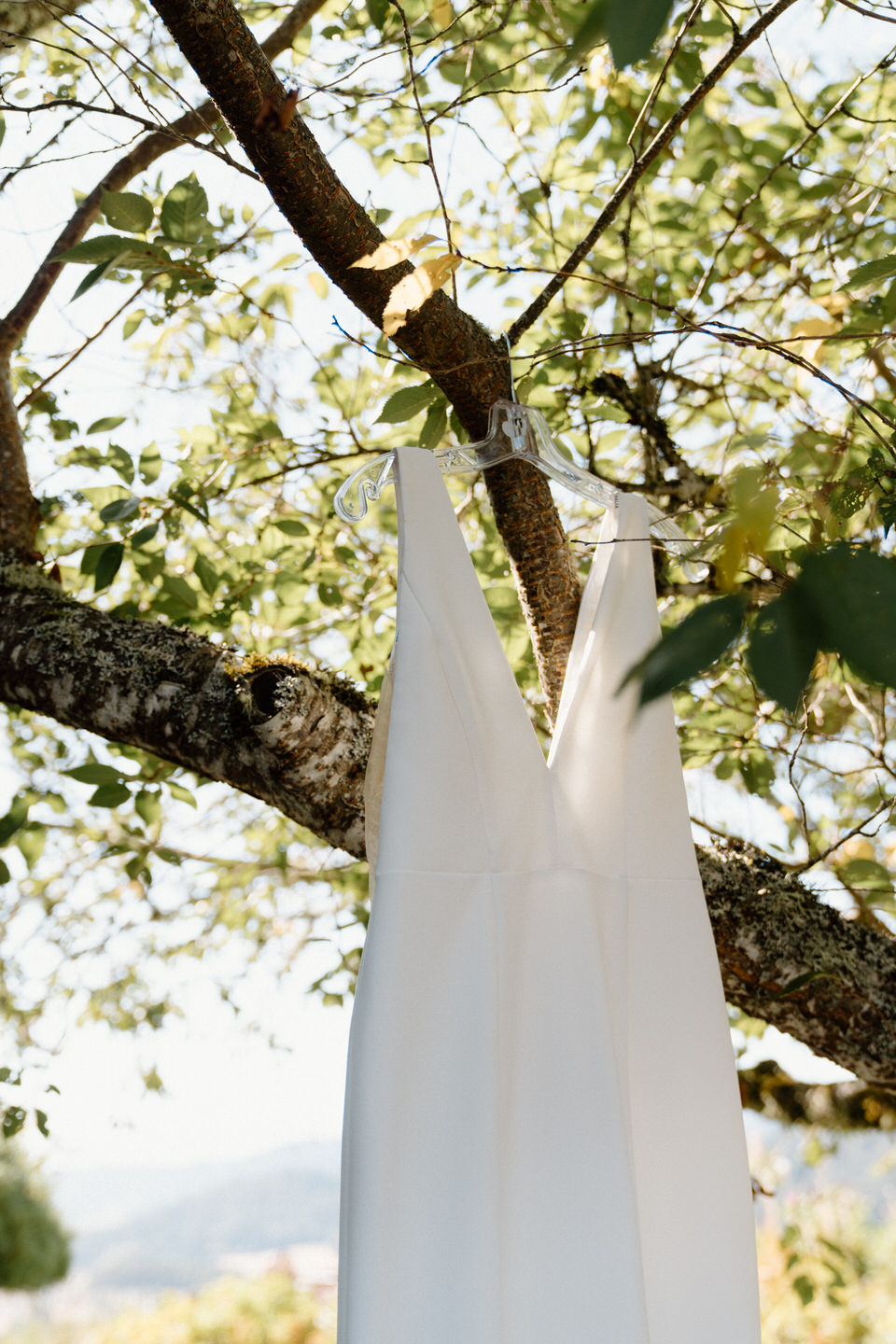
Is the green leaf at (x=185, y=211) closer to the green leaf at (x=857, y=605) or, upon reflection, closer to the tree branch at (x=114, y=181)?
the tree branch at (x=114, y=181)

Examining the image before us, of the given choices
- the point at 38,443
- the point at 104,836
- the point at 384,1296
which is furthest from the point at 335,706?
the point at 104,836

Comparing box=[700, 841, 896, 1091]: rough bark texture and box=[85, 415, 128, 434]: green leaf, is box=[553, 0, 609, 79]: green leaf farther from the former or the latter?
box=[85, 415, 128, 434]: green leaf

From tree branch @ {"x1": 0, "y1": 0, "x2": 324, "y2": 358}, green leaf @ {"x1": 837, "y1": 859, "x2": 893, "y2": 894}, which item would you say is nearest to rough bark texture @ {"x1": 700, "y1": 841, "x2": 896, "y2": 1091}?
green leaf @ {"x1": 837, "y1": 859, "x2": 893, "y2": 894}

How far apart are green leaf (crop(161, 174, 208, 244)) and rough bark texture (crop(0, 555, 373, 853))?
18.1 inches

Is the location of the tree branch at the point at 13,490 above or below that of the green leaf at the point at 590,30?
above

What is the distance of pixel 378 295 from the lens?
99 cm

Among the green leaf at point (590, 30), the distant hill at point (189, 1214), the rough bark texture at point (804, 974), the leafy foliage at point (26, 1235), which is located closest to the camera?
the green leaf at point (590, 30)

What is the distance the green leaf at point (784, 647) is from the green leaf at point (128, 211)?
90 cm

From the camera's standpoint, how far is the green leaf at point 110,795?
1.32 meters

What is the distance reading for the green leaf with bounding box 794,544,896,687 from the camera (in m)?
0.30

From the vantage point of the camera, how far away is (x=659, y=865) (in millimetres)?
923

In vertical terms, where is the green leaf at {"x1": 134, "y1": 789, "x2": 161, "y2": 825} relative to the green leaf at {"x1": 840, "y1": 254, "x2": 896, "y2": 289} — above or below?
below

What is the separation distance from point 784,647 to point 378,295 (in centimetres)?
80

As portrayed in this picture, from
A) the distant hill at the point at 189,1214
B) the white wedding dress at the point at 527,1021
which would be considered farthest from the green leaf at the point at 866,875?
the distant hill at the point at 189,1214
